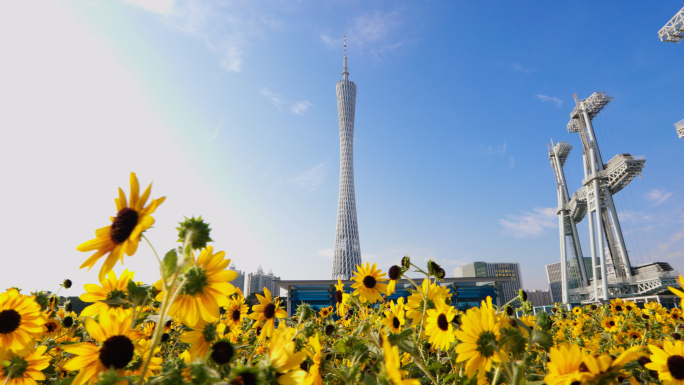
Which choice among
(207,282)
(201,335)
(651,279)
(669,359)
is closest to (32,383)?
(201,335)

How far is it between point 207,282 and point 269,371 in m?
0.31

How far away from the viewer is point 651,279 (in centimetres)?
2556

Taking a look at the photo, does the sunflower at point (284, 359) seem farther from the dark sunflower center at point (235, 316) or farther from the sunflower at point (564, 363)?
the dark sunflower center at point (235, 316)

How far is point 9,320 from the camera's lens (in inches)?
49.1

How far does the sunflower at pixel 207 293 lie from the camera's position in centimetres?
83

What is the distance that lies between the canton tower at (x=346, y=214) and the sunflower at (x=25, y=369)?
40621 mm

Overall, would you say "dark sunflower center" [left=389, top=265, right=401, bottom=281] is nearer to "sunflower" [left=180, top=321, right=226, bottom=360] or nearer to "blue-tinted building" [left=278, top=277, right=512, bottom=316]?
"sunflower" [left=180, top=321, right=226, bottom=360]

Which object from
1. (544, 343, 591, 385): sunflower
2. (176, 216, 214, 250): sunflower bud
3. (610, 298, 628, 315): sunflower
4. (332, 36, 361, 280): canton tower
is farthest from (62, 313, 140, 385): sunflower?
(332, 36, 361, 280): canton tower

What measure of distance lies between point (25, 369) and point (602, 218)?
39.3m

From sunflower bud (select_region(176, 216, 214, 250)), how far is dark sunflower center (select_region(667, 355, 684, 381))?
1.39 m

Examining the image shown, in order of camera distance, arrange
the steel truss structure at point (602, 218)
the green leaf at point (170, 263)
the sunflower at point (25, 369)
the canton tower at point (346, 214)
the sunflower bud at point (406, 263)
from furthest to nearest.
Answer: the canton tower at point (346, 214)
the steel truss structure at point (602, 218)
the sunflower bud at point (406, 263)
the sunflower at point (25, 369)
the green leaf at point (170, 263)

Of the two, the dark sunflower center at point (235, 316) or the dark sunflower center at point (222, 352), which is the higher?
the dark sunflower center at point (235, 316)

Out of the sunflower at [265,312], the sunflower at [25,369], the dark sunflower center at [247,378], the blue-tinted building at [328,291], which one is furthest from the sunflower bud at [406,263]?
the blue-tinted building at [328,291]

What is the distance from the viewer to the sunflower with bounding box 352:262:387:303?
2.16 metres
